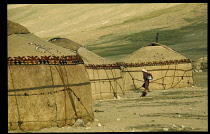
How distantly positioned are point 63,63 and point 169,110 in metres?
4.20

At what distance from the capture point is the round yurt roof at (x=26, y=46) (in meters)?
10.8

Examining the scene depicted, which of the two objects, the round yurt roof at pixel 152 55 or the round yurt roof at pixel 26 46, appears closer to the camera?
the round yurt roof at pixel 26 46

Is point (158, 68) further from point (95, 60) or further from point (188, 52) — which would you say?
point (188, 52)

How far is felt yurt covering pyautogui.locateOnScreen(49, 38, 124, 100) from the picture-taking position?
19062 mm

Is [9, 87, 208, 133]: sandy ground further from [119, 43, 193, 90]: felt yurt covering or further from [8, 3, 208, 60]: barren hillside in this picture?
[8, 3, 208, 60]: barren hillside

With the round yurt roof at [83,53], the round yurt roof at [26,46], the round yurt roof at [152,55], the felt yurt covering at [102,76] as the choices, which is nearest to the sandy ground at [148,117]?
the round yurt roof at [26,46]

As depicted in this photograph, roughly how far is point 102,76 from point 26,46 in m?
8.32

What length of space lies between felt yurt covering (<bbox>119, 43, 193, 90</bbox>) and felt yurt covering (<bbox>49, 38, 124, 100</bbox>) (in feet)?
15.1

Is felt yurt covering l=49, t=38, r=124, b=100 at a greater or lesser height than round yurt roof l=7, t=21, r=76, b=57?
lesser

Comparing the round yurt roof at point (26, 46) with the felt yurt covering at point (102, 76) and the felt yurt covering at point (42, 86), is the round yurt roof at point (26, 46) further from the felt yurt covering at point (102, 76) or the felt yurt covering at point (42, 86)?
the felt yurt covering at point (102, 76)

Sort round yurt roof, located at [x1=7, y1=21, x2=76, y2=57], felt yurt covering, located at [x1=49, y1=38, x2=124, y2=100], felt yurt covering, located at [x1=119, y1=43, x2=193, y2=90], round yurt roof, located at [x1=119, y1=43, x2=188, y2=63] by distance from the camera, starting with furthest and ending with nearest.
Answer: round yurt roof, located at [x1=119, y1=43, x2=188, y2=63] → felt yurt covering, located at [x1=119, y1=43, x2=193, y2=90] → felt yurt covering, located at [x1=49, y1=38, x2=124, y2=100] → round yurt roof, located at [x1=7, y1=21, x2=76, y2=57]

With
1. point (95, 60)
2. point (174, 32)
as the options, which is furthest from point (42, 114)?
point (174, 32)

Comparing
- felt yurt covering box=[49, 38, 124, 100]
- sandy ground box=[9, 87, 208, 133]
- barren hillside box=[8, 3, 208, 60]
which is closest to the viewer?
sandy ground box=[9, 87, 208, 133]

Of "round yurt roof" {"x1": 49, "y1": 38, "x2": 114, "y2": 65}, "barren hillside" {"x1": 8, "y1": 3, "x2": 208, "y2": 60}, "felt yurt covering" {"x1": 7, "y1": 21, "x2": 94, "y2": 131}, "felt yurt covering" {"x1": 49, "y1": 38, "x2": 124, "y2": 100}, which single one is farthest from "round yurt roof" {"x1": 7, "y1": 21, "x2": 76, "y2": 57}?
"barren hillside" {"x1": 8, "y1": 3, "x2": 208, "y2": 60}
